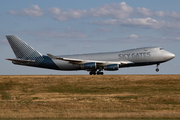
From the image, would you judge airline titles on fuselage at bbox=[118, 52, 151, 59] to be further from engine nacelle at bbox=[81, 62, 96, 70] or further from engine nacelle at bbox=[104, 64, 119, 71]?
engine nacelle at bbox=[81, 62, 96, 70]

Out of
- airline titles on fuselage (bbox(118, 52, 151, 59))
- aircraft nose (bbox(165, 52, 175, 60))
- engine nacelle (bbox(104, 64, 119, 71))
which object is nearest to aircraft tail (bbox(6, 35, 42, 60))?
engine nacelle (bbox(104, 64, 119, 71))

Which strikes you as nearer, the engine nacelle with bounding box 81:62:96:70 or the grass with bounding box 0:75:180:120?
the grass with bounding box 0:75:180:120

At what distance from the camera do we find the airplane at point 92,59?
47.0 m

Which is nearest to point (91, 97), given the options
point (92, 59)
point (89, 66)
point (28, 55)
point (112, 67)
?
point (112, 67)

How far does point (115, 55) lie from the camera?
4856cm

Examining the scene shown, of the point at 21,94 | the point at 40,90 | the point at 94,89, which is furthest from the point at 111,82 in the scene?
the point at 21,94

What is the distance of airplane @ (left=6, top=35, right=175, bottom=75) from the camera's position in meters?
47.0

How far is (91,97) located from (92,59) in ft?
70.7

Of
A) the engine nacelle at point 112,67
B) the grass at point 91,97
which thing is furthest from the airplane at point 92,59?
the grass at point 91,97

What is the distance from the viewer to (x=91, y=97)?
28594 mm

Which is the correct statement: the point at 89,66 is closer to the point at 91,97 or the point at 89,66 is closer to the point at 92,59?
the point at 92,59

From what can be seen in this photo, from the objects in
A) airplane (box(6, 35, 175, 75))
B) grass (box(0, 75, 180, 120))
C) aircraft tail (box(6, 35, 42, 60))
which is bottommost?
grass (box(0, 75, 180, 120))

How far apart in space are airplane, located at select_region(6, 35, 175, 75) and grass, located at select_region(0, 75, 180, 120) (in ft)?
25.5

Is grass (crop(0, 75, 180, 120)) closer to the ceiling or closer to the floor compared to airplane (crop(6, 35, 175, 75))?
closer to the floor
